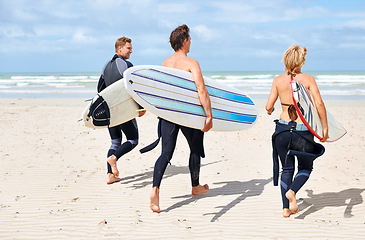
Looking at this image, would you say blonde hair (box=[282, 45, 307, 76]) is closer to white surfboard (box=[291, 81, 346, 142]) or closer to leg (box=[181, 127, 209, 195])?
white surfboard (box=[291, 81, 346, 142])

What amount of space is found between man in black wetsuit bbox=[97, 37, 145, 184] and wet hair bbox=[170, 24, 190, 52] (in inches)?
38.3

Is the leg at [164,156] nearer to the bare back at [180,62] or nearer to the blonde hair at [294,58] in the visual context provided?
the bare back at [180,62]

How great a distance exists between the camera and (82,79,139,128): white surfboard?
14.5ft

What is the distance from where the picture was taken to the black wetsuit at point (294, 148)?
3.59 m

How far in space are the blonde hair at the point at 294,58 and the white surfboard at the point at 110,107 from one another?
180cm

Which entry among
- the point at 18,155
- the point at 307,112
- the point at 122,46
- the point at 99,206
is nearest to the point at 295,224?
the point at 307,112

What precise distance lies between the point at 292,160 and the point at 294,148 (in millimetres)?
139

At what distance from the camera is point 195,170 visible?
450cm

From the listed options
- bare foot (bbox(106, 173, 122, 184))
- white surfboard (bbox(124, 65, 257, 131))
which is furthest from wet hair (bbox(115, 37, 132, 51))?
bare foot (bbox(106, 173, 122, 184))

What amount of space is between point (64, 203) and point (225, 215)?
184cm

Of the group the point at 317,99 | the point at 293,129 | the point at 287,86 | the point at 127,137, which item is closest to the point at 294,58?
the point at 287,86

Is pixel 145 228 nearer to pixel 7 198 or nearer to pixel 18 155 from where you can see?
pixel 7 198

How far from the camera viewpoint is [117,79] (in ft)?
15.4

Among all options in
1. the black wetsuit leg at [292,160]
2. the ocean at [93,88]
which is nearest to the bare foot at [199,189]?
the black wetsuit leg at [292,160]
